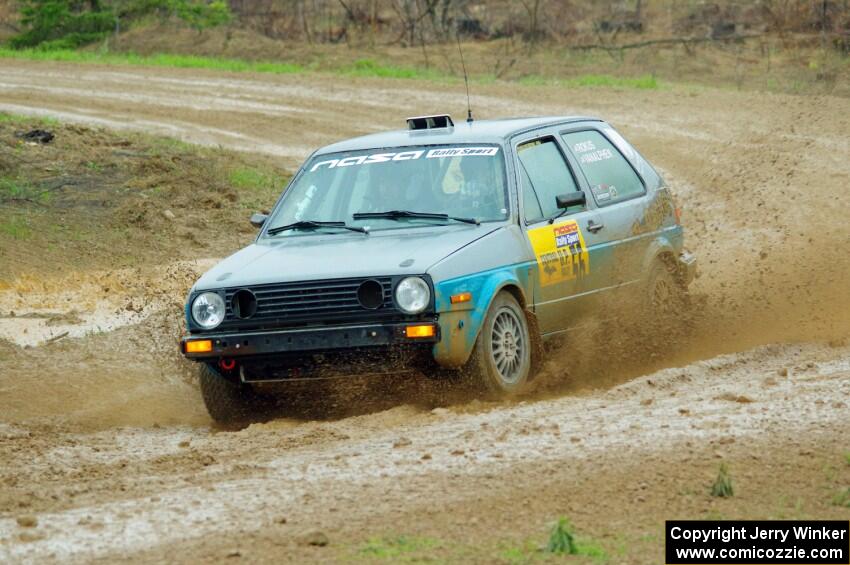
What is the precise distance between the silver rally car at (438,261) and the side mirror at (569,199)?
12mm

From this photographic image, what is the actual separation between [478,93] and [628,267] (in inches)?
560

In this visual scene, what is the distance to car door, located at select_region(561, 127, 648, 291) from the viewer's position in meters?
9.06

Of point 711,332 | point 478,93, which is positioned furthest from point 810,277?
point 478,93

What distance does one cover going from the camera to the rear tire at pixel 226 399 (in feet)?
26.2

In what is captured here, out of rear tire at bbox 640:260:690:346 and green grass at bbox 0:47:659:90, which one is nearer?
rear tire at bbox 640:260:690:346

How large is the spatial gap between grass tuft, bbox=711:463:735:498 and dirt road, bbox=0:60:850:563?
4cm

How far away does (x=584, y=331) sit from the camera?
29.0ft

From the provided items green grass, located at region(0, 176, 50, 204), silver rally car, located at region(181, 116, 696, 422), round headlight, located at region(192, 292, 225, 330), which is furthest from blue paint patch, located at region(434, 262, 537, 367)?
green grass, located at region(0, 176, 50, 204)

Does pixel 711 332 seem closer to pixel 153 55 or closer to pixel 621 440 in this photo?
pixel 621 440

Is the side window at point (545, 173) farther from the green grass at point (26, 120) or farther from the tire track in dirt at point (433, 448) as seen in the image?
the green grass at point (26, 120)

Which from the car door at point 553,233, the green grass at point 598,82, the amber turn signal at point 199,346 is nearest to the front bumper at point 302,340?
the amber turn signal at point 199,346

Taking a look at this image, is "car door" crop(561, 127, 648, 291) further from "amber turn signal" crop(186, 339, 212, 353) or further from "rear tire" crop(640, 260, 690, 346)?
"amber turn signal" crop(186, 339, 212, 353)

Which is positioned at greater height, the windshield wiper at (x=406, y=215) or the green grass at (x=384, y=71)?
the windshield wiper at (x=406, y=215)

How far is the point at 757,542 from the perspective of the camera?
Result: 194 inches
